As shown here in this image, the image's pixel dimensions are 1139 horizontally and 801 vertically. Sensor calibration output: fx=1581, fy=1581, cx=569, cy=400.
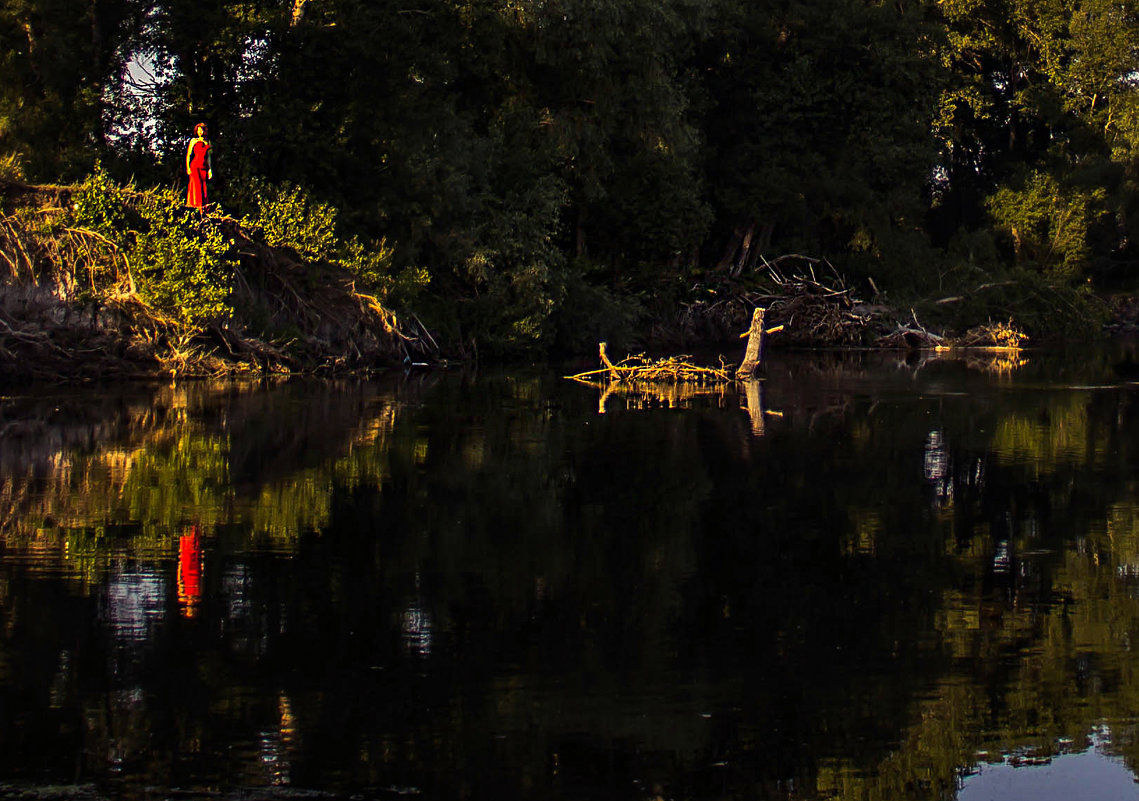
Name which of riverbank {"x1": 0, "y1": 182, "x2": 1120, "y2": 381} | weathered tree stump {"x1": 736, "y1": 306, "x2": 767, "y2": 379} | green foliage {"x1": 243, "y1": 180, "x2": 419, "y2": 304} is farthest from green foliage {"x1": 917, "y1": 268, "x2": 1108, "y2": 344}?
green foliage {"x1": 243, "y1": 180, "x2": 419, "y2": 304}

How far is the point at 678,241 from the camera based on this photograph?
1652 inches

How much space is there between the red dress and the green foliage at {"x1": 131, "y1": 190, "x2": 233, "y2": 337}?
283 millimetres

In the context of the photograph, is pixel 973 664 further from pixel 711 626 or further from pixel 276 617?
pixel 276 617

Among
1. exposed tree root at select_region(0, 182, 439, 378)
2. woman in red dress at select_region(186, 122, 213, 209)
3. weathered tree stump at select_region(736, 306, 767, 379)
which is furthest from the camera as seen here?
weathered tree stump at select_region(736, 306, 767, 379)

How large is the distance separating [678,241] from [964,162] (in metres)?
26.5

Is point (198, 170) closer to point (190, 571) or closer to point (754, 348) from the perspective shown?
point (754, 348)

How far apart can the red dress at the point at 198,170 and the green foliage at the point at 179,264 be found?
11.1 inches

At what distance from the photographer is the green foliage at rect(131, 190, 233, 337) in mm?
26172

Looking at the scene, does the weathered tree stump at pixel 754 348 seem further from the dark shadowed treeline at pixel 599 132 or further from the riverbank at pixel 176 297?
the dark shadowed treeline at pixel 599 132

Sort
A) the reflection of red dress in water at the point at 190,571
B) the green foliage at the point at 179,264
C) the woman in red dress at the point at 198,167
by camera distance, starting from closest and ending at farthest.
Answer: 1. the reflection of red dress in water at the point at 190,571
2. the green foliage at the point at 179,264
3. the woman in red dress at the point at 198,167

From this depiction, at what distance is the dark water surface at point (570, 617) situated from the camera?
19.6 feet

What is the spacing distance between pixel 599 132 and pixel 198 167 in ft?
39.8

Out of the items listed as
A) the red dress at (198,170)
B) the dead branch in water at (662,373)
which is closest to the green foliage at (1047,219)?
the dead branch in water at (662,373)

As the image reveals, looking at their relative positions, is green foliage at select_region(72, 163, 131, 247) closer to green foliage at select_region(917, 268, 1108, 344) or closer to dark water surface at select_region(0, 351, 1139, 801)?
dark water surface at select_region(0, 351, 1139, 801)
